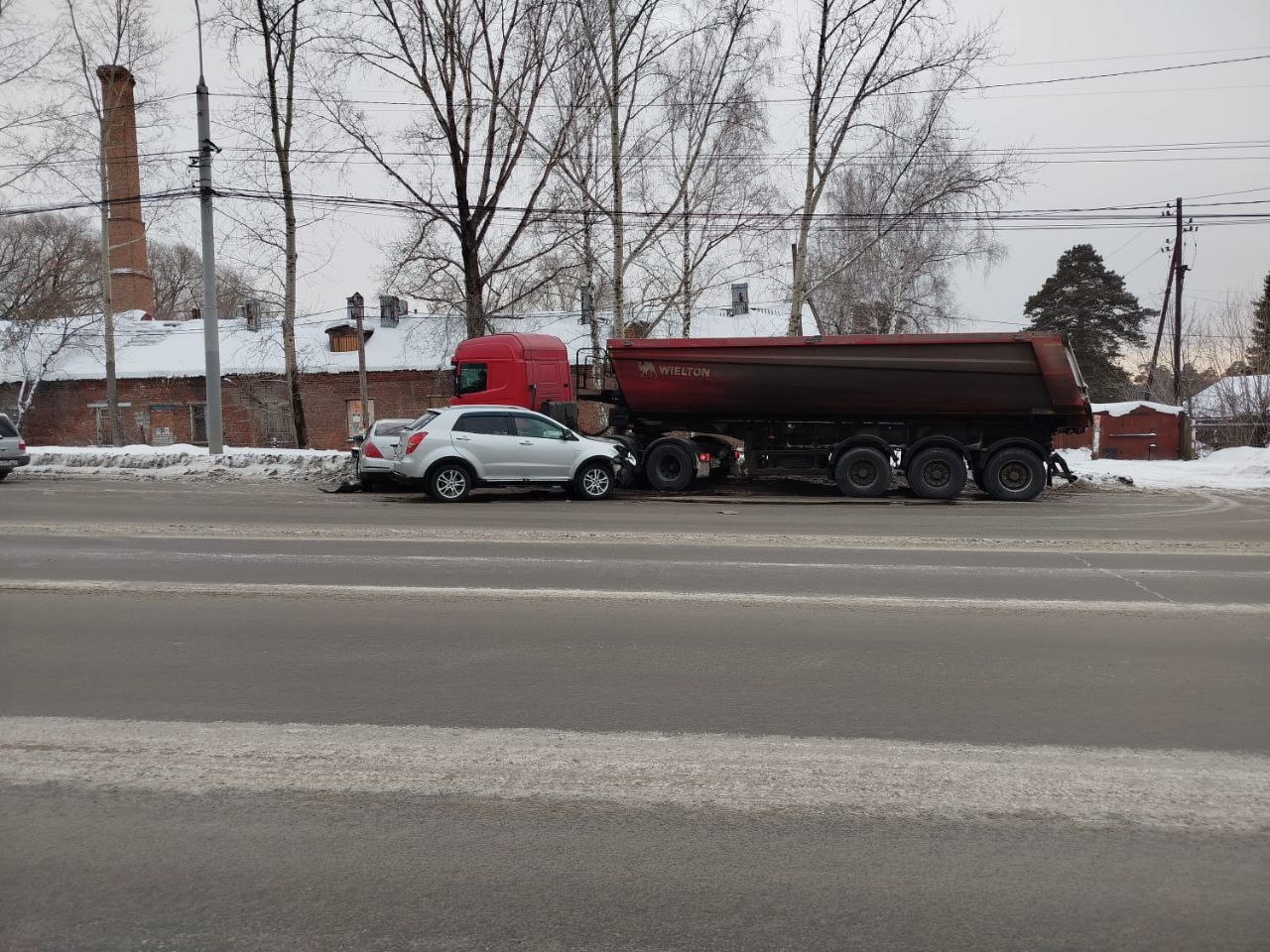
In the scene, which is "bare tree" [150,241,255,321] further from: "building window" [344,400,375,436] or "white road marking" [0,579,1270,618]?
"white road marking" [0,579,1270,618]

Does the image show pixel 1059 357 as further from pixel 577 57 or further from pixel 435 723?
pixel 577 57

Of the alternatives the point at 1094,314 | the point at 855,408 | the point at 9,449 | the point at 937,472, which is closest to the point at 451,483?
the point at 855,408

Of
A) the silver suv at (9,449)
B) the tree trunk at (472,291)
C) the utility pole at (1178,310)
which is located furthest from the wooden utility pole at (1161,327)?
the silver suv at (9,449)

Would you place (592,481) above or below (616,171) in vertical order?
below

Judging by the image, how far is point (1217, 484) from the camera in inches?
777

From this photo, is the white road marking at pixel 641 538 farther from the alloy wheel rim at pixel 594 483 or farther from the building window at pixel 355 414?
the building window at pixel 355 414

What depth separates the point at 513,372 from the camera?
19.2 meters

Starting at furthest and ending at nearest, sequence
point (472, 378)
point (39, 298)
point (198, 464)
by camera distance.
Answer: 1. point (39, 298)
2. point (198, 464)
3. point (472, 378)

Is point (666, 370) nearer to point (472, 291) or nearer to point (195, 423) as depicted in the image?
point (472, 291)

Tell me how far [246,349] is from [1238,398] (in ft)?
120

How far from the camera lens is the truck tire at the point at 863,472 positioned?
1684cm

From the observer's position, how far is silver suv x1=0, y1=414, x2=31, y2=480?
2003 centimetres

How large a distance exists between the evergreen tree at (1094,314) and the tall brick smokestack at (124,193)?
4813 centimetres

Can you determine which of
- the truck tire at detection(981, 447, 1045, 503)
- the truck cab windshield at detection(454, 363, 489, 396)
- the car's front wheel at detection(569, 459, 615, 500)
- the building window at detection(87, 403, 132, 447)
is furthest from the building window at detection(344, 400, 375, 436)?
the truck tire at detection(981, 447, 1045, 503)
